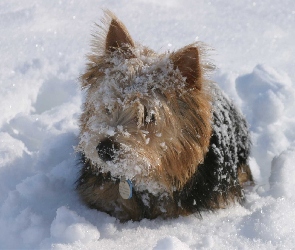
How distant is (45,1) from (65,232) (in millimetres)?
4086

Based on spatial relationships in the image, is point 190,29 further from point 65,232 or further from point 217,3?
point 65,232

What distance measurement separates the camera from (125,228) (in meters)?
3.48

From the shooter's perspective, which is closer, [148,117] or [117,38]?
[148,117]

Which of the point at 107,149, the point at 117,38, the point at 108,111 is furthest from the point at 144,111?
the point at 117,38

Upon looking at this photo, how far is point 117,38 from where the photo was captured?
130 inches

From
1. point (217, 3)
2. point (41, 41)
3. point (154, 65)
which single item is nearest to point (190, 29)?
point (217, 3)

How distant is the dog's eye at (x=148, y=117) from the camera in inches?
124

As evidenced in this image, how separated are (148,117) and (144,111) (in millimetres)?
48

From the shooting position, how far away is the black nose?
9.80 ft

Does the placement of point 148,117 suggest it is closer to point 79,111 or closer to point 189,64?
point 189,64

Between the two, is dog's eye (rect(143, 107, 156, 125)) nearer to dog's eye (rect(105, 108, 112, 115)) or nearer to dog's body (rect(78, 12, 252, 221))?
dog's body (rect(78, 12, 252, 221))

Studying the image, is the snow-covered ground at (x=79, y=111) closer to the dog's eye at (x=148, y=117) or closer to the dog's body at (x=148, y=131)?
the dog's body at (x=148, y=131)

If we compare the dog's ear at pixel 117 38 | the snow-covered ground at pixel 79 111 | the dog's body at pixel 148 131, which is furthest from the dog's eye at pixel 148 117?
the snow-covered ground at pixel 79 111

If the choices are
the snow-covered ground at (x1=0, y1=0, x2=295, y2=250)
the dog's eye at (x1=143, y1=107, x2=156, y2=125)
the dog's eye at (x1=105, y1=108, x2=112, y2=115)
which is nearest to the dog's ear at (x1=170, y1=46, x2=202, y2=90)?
the dog's eye at (x1=143, y1=107, x2=156, y2=125)
